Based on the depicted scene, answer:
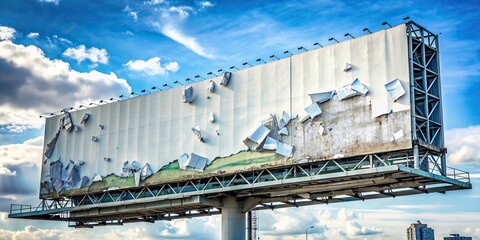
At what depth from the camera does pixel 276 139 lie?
4728cm

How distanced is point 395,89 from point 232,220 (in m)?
16.9

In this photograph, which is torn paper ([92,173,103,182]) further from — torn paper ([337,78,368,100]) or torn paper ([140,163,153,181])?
torn paper ([337,78,368,100])

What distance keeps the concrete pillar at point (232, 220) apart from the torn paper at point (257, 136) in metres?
5.54

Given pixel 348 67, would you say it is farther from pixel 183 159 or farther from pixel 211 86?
pixel 183 159

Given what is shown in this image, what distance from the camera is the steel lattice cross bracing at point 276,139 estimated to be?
4238 centimetres

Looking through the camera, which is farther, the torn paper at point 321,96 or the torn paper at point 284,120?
the torn paper at point 284,120

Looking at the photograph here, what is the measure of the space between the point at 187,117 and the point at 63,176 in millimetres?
16702

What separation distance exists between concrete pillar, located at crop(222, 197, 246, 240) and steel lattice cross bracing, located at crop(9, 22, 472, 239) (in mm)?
111

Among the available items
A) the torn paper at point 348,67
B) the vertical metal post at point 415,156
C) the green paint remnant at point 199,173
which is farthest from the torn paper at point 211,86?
the vertical metal post at point 415,156

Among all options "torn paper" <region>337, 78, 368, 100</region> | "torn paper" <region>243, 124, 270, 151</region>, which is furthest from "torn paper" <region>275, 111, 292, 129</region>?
"torn paper" <region>337, 78, 368, 100</region>

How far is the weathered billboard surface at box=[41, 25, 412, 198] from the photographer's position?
42719 millimetres

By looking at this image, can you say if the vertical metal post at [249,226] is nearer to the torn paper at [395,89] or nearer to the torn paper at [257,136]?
the torn paper at [257,136]

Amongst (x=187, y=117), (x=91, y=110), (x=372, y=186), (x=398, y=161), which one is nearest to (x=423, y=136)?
(x=398, y=161)

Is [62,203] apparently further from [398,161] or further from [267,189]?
[398,161]
